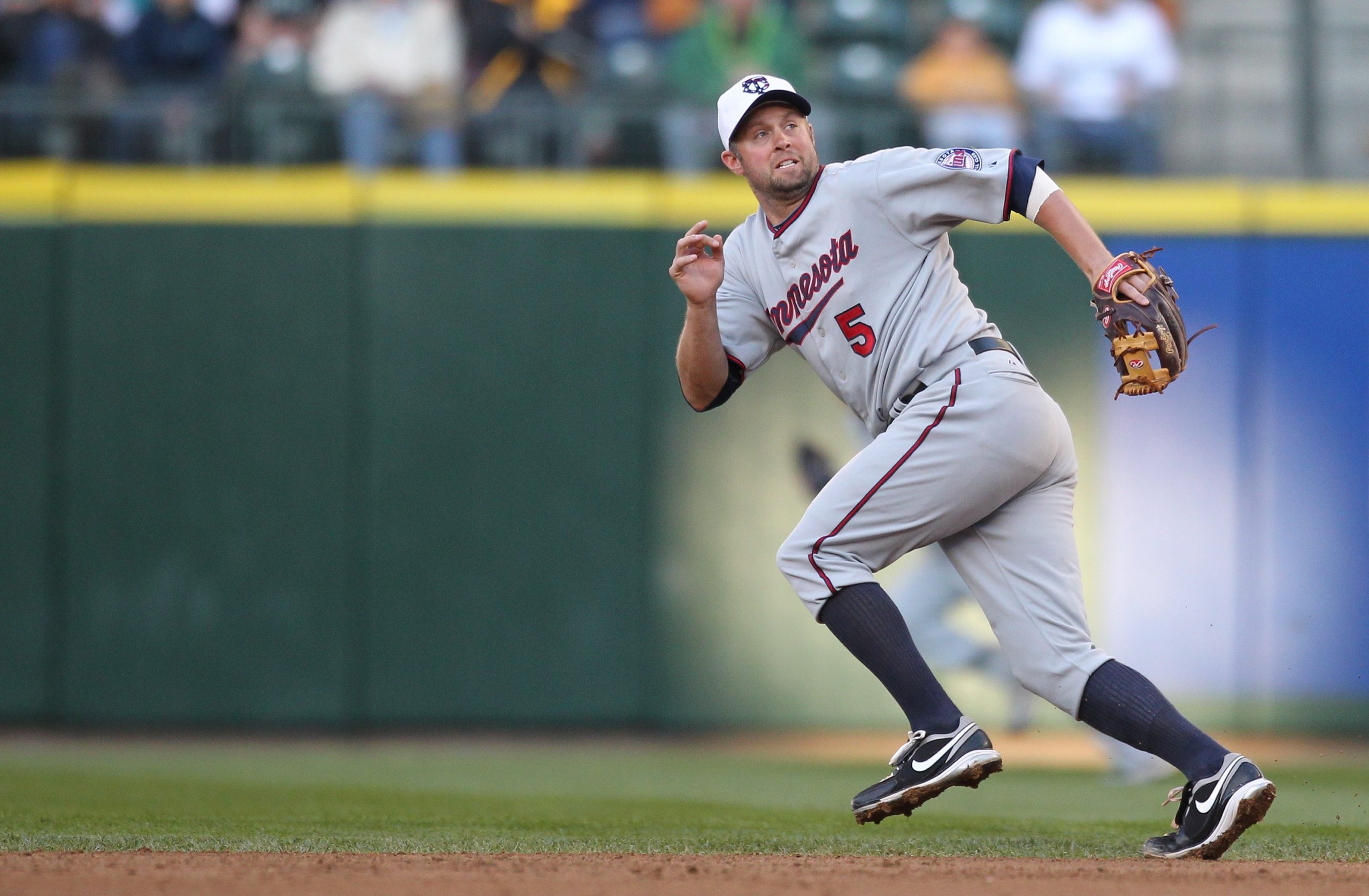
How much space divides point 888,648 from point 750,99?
1.27 metres

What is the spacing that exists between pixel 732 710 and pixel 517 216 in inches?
107

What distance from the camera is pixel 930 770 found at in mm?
3369

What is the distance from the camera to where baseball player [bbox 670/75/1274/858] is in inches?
136

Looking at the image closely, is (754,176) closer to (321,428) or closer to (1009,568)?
(1009,568)

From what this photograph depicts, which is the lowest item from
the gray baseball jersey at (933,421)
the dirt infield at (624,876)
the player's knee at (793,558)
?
the dirt infield at (624,876)

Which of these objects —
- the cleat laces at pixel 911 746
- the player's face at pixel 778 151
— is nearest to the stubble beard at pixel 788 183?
the player's face at pixel 778 151

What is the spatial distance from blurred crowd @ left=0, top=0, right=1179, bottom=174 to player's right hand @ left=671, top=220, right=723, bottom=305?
4427 millimetres

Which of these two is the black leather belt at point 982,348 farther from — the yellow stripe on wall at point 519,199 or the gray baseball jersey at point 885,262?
the yellow stripe on wall at point 519,199

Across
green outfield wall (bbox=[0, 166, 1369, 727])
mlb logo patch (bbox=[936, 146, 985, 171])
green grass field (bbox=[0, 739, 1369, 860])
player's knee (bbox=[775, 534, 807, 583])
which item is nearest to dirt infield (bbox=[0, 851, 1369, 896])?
green grass field (bbox=[0, 739, 1369, 860])

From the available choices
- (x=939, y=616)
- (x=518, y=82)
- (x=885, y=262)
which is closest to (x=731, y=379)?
(x=885, y=262)

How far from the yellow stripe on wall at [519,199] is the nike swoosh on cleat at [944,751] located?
190 inches

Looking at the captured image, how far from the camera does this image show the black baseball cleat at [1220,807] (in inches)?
131

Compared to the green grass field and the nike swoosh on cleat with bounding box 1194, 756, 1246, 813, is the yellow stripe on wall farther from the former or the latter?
the nike swoosh on cleat with bounding box 1194, 756, 1246, 813

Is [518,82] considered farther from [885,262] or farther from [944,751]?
[944,751]
